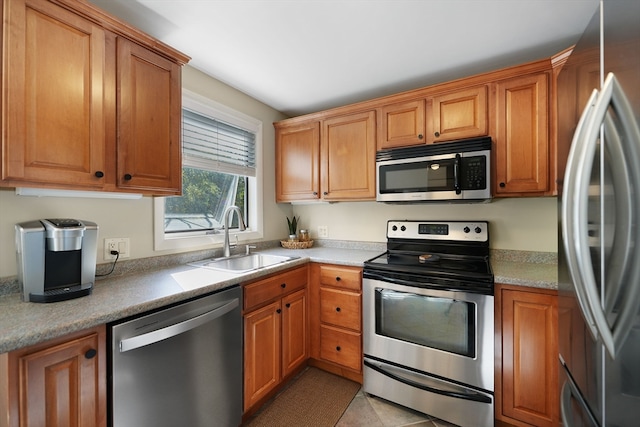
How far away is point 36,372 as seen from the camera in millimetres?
900

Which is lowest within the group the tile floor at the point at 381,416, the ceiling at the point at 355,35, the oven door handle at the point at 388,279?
the tile floor at the point at 381,416

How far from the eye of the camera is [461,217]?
231 centimetres

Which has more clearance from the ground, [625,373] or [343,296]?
[625,373]

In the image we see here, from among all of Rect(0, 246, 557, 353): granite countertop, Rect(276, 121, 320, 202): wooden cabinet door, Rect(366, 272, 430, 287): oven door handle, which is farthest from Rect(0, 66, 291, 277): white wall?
Rect(366, 272, 430, 287): oven door handle

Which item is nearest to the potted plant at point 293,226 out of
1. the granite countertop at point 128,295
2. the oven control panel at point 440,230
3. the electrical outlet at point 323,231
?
the electrical outlet at point 323,231

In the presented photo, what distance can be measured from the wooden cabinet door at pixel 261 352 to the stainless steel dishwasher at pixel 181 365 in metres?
0.09

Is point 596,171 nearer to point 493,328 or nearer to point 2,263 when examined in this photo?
point 493,328

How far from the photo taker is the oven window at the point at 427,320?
1678 millimetres

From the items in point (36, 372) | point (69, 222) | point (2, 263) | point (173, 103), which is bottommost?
point (36, 372)

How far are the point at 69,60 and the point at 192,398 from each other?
169 cm

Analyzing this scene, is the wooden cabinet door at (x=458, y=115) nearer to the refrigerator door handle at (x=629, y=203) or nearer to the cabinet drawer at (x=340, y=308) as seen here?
the refrigerator door handle at (x=629, y=203)

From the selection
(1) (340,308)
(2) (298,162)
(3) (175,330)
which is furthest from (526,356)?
(2) (298,162)

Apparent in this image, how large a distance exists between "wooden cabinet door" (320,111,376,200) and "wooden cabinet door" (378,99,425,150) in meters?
0.10

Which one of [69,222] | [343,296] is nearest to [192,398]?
[69,222]
